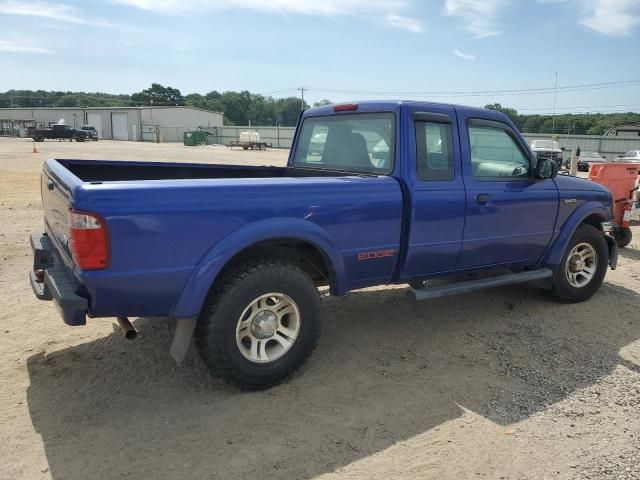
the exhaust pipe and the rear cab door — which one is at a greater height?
the rear cab door

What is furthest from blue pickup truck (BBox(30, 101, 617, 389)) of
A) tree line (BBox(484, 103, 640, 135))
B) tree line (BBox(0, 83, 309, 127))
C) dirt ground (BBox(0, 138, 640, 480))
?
tree line (BBox(0, 83, 309, 127))

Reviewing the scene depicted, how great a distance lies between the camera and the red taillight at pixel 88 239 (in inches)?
107

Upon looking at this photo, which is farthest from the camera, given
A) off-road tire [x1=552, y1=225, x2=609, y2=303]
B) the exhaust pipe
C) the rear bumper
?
off-road tire [x1=552, y1=225, x2=609, y2=303]

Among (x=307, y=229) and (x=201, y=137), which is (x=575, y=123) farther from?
(x=307, y=229)

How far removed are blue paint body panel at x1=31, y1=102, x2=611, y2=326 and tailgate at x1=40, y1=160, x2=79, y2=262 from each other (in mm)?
Answer: 12

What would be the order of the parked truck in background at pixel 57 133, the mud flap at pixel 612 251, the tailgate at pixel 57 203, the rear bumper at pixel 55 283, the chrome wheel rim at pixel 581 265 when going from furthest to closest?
the parked truck in background at pixel 57 133
the mud flap at pixel 612 251
the chrome wheel rim at pixel 581 265
the tailgate at pixel 57 203
the rear bumper at pixel 55 283

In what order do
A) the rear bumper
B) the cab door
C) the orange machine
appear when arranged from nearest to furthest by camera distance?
the rear bumper → the cab door → the orange machine

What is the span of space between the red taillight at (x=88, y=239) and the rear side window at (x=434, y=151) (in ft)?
7.74

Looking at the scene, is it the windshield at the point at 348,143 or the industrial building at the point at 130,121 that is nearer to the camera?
the windshield at the point at 348,143

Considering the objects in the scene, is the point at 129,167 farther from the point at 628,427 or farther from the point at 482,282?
the point at 628,427

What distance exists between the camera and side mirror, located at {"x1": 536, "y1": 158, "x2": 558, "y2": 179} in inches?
184

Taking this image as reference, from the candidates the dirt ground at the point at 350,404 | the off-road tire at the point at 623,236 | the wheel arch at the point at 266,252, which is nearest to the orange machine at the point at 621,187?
the off-road tire at the point at 623,236

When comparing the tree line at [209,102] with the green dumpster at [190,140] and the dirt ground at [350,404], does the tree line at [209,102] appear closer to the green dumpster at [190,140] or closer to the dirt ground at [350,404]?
the green dumpster at [190,140]

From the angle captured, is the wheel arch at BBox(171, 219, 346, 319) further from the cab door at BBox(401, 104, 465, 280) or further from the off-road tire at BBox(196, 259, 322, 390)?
the cab door at BBox(401, 104, 465, 280)
